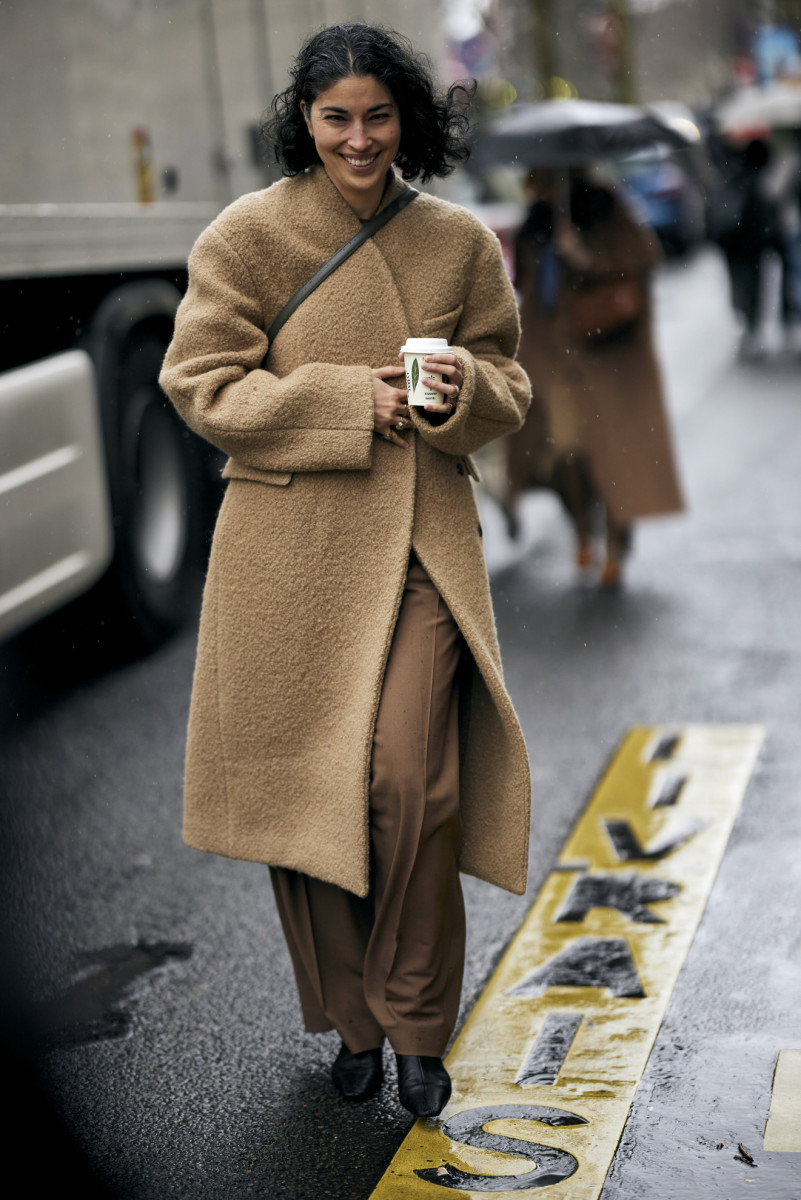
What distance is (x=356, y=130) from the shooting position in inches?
119

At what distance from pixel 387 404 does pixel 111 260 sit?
11.3 ft

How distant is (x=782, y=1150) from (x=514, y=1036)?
0.71 meters

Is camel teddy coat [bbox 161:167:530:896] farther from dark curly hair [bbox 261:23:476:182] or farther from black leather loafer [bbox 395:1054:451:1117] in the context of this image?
black leather loafer [bbox 395:1054:451:1117]

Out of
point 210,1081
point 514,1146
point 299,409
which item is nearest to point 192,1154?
point 210,1081

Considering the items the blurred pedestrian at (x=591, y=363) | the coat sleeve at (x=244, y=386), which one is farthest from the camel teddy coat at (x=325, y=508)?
the blurred pedestrian at (x=591, y=363)

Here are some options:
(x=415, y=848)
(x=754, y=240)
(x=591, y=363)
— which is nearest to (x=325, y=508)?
(x=415, y=848)

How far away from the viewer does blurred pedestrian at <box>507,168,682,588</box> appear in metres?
7.16

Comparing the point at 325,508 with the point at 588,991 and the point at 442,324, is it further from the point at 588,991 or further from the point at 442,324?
the point at 588,991

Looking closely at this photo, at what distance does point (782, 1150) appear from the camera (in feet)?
9.75

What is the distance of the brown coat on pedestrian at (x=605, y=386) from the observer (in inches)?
282

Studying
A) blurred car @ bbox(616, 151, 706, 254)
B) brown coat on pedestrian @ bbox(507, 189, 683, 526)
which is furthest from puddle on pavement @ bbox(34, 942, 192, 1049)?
blurred car @ bbox(616, 151, 706, 254)

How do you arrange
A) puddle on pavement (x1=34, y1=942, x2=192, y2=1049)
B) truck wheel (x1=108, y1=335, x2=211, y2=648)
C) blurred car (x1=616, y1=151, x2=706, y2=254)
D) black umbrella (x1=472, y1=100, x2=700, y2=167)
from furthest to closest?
blurred car (x1=616, y1=151, x2=706, y2=254)
black umbrella (x1=472, y1=100, x2=700, y2=167)
truck wheel (x1=108, y1=335, x2=211, y2=648)
puddle on pavement (x1=34, y1=942, x2=192, y2=1049)

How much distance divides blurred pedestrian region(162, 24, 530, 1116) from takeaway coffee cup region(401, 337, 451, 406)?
0.02 m

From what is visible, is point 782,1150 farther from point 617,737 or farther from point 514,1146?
point 617,737
